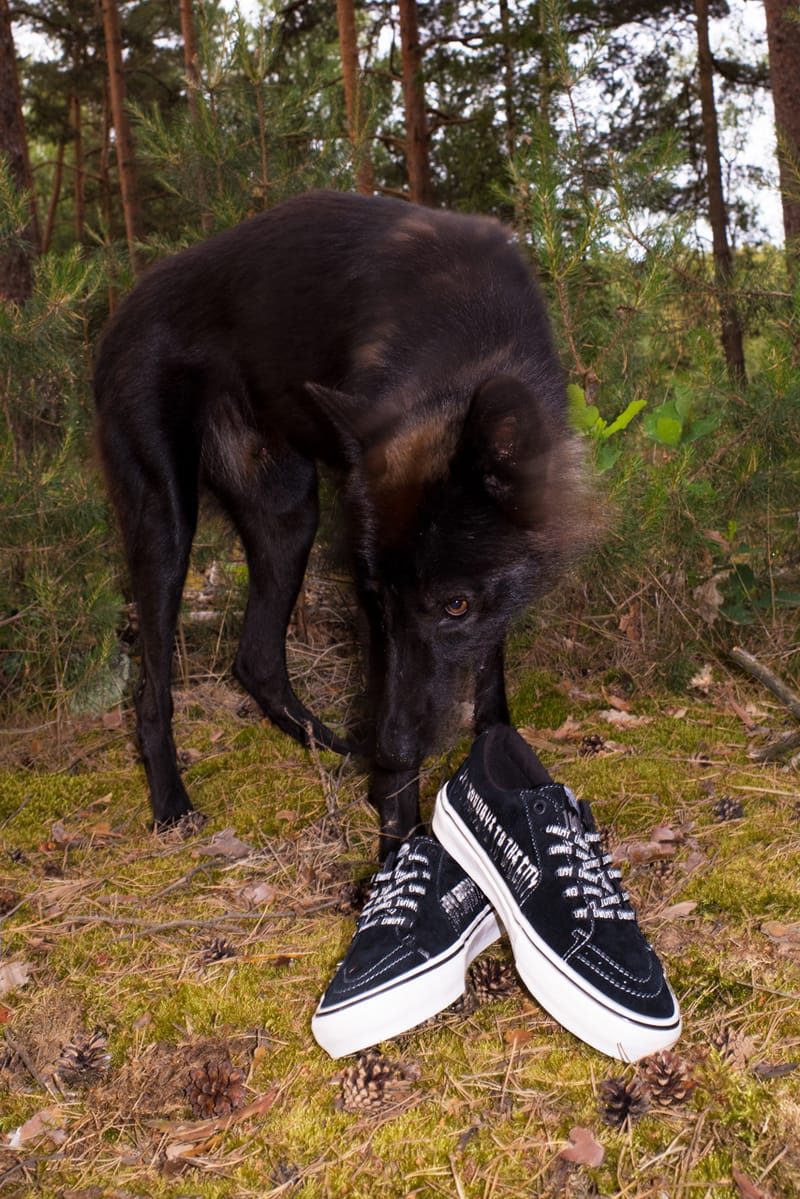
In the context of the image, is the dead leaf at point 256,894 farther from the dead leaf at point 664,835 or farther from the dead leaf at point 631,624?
the dead leaf at point 631,624

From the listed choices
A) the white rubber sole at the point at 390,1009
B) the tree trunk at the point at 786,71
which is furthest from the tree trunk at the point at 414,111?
the white rubber sole at the point at 390,1009

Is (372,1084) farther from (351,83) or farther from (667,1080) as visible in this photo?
(351,83)

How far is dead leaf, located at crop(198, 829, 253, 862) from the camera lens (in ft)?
9.33

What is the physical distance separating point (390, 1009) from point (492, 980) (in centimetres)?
30

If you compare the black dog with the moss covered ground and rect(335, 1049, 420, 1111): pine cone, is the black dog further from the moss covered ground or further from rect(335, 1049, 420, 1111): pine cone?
rect(335, 1049, 420, 1111): pine cone

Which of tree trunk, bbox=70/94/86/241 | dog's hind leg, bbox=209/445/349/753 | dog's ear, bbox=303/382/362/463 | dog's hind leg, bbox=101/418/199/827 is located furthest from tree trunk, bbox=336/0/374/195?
tree trunk, bbox=70/94/86/241

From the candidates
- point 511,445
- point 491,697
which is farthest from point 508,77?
point 511,445

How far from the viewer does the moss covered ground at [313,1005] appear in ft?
5.15

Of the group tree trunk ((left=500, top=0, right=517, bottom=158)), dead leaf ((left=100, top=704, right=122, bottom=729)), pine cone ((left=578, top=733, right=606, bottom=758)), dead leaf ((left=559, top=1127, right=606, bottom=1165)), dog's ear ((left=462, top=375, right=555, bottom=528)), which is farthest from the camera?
tree trunk ((left=500, top=0, right=517, bottom=158))

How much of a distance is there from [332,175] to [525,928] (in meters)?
3.79

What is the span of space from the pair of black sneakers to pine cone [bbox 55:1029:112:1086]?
452 millimetres

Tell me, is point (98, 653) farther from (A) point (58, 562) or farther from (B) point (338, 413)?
(B) point (338, 413)

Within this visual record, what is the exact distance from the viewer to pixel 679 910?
7.25 feet

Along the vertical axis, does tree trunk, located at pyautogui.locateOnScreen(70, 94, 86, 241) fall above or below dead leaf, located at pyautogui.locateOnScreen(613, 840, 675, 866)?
above
